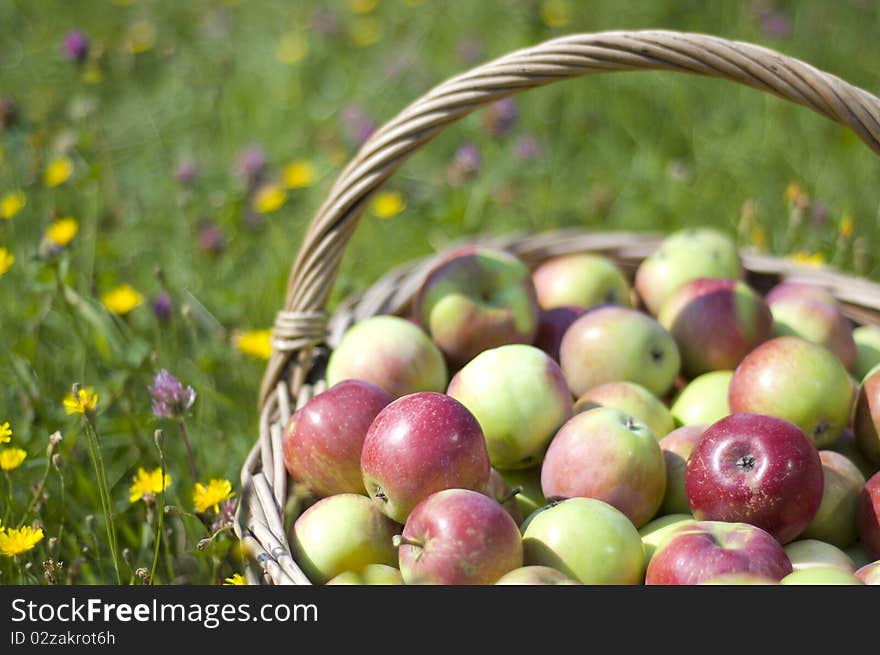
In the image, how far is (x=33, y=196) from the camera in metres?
3.04

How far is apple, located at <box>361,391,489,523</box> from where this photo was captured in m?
1.54

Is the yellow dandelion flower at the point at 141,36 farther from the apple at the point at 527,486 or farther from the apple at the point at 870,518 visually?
the apple at the point at 870,518

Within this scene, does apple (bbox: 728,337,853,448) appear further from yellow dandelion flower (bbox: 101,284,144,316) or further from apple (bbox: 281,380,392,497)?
yellow dandelion flower (bbox: 101,284,144,316)

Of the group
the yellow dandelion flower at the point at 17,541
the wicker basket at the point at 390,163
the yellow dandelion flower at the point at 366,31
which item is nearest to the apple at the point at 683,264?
the wicker basket at the point at 390,163

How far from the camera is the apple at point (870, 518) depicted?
1679mm

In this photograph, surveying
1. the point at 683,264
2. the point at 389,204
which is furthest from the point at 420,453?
the point at 389,204

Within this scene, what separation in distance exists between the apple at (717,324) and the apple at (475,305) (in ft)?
1.15

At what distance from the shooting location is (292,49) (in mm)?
4137

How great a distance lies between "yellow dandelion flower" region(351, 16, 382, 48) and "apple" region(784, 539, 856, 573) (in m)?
3.05

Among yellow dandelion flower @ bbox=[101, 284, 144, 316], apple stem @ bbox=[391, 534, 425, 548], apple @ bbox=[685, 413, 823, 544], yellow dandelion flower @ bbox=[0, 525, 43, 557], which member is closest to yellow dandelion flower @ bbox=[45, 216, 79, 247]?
yellow dandelion flower @ bbox=[101, 284, 144, 316]

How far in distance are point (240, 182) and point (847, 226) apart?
6.23 feet

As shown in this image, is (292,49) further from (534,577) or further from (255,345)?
(534,577)

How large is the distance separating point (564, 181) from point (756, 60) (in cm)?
194
